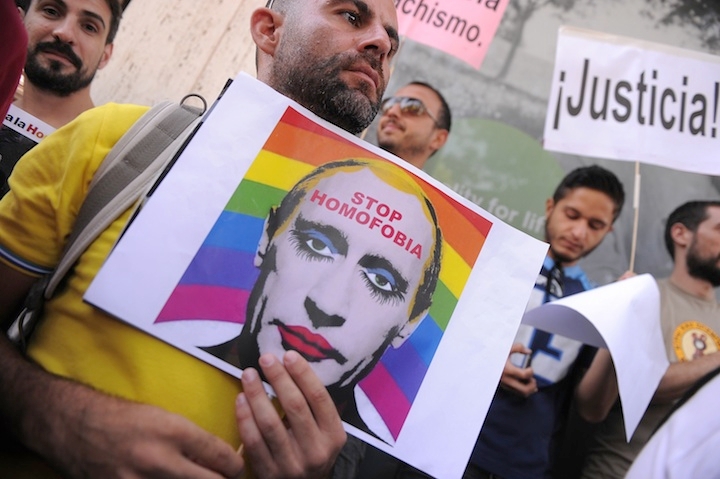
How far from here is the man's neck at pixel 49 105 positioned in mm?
1590

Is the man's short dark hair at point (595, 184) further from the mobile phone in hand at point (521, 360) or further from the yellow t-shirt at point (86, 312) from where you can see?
the yellow t-shirt at point (86, 312)

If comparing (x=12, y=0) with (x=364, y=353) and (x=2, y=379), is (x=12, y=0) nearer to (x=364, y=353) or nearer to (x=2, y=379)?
(x=2, y=379)

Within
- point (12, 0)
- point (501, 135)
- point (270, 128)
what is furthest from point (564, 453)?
point (12, 0)

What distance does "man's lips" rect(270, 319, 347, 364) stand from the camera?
0.58 meters

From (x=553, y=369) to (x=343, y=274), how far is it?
4.21 feet

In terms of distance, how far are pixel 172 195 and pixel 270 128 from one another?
0.14 m

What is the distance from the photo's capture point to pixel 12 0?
60cm

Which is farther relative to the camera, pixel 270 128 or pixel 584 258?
pixel 584 258

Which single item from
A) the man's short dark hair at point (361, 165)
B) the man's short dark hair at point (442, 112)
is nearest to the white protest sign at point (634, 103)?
the man's short dark hair at point (442, 112)

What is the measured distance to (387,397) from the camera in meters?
0.61

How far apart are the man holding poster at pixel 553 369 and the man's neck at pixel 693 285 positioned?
31cm

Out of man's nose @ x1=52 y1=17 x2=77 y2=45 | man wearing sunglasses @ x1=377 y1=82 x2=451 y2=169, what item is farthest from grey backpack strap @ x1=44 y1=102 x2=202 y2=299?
man wearing sunglasses @ x1=377 y1=82 x2=451 y2=169

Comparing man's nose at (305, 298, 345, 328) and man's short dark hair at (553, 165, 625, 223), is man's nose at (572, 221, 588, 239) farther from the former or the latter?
man's nose at (305, 298, 345, 328)

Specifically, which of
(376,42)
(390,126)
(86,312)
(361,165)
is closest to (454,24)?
(390,126)
